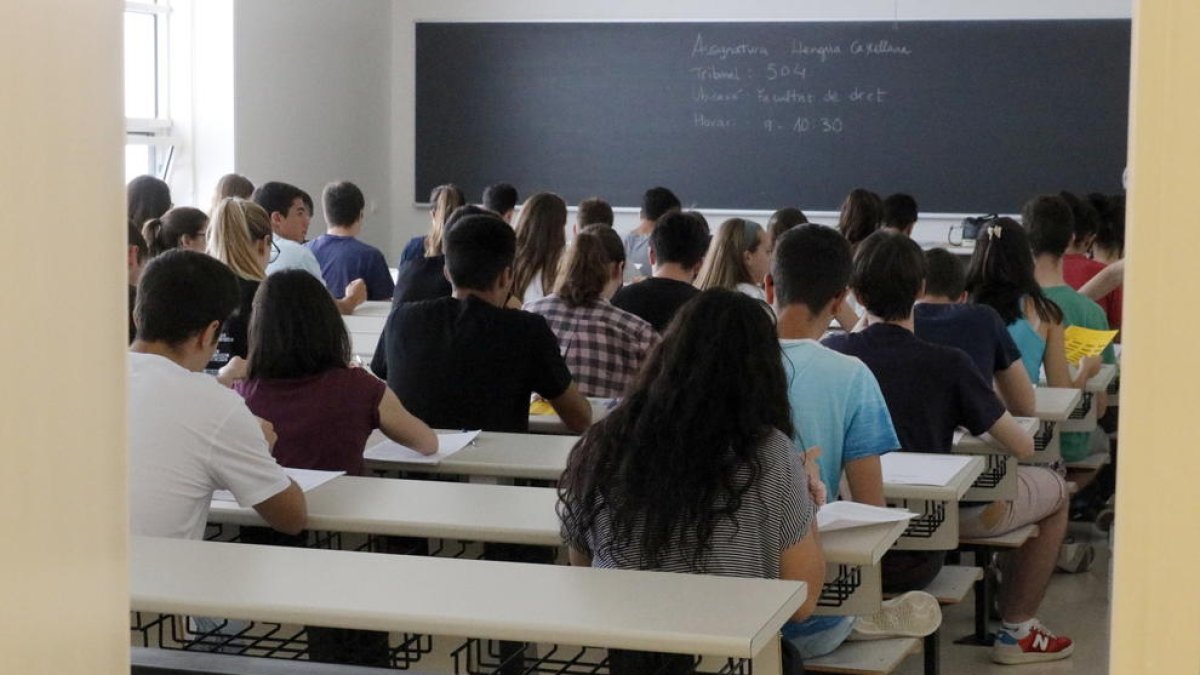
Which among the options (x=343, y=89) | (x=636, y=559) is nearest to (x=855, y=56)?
(x=343, y=89)

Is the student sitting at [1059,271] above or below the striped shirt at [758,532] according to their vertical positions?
above

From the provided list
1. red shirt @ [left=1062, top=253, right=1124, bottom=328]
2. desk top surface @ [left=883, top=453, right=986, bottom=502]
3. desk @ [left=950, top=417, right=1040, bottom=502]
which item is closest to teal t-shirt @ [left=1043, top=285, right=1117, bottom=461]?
red shirt @ [left=1062, top=253, right=1124, bottom=328]

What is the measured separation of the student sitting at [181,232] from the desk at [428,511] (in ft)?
6.70

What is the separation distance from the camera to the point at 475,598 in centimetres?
221

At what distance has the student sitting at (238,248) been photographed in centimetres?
487

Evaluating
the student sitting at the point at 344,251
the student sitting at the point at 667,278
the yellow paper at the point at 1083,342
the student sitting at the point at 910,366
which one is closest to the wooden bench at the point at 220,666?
the student sitting at the point at 910,366

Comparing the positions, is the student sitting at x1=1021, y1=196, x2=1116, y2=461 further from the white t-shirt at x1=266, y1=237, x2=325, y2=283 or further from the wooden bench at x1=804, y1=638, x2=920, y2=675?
the white t-shirt at x1=266, y1=237, x2=325, y2=283

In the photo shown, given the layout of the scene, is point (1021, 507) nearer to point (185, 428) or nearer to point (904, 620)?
point (904, 620)

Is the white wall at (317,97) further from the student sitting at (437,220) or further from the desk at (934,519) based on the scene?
the desk at (934,519)

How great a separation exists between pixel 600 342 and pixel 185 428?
1.92 metres

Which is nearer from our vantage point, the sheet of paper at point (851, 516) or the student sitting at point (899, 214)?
the sheet of paper at point (851, 516)

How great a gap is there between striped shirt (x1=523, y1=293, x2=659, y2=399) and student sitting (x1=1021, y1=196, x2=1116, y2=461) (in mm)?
1486

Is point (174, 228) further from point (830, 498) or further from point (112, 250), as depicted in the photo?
point (112, 250)

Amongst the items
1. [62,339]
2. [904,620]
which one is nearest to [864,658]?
[904,620]
